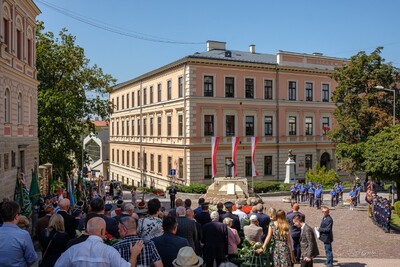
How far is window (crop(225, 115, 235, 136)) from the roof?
18.1ft

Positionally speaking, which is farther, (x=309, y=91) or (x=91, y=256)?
(x=309, y=91)

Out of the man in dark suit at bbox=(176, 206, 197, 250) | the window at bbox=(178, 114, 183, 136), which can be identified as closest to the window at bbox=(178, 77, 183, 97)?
the window at bbox=(178, 114, 183, 136)

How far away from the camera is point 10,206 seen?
5289mm

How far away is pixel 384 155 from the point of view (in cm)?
2186

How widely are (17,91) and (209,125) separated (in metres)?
20.4

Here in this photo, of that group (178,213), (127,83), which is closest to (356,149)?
(178,213)

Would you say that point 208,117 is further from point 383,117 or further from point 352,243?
point 352,243

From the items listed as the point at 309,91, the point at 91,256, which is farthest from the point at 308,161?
the point at 91,256

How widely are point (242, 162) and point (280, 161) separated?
444 cm

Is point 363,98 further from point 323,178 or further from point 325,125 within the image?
point 325,125

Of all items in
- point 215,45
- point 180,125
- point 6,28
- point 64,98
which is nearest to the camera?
point 6,28

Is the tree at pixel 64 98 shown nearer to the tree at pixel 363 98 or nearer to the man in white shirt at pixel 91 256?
the tree at pixel 363 98

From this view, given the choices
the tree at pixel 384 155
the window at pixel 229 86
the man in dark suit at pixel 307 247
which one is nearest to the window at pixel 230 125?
the window at pixel 229 86

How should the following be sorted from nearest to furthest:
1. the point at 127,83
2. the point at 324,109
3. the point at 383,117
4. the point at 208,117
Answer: the point at 383,117 < the point at 208,117 < the point at 324,109 < the point at 127,83
